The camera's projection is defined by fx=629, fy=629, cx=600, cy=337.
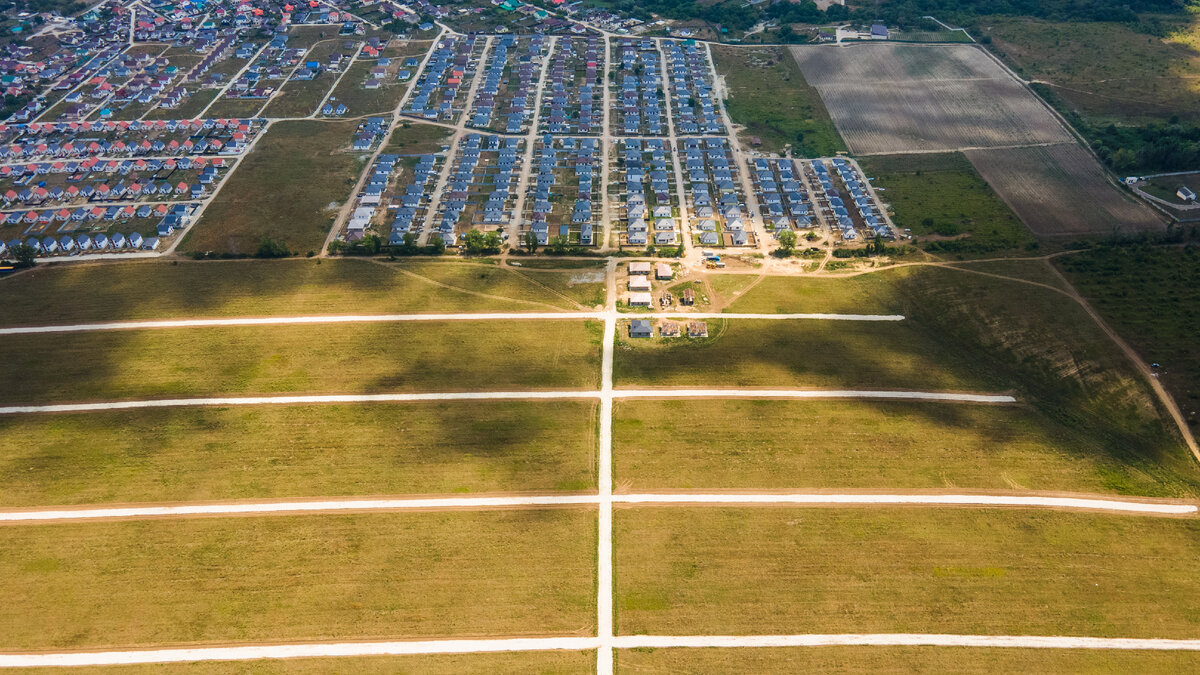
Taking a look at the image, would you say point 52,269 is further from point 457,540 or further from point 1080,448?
point 1080,448

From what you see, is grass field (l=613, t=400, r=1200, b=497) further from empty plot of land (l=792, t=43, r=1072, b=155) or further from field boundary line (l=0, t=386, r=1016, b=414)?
empty plot of land (l=792, t=43, r=1072, b=155)

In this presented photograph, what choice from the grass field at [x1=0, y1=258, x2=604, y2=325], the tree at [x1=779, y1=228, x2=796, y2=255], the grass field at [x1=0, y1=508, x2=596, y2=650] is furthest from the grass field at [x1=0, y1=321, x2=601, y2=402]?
the tree at [x1=779, y1=228, x2=796, y2=255]

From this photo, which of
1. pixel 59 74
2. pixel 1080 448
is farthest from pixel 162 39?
pixel 1080 448

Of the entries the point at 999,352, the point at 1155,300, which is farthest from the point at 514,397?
the point at 1155,300

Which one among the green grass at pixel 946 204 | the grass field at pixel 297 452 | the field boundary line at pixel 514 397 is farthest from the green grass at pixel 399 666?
the green grass at pixel 946 204

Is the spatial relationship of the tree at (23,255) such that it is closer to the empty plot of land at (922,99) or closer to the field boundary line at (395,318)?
the field boundary line at (395,318)

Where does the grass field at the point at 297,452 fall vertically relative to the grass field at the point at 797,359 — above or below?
below
